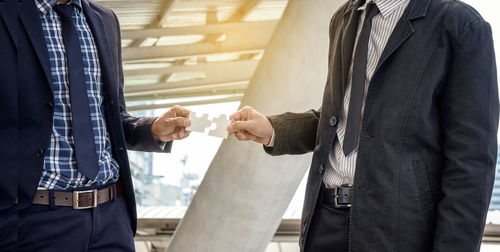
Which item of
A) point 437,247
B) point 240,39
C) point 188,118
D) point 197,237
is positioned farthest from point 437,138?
point 240,39

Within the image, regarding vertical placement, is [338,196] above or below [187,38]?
above

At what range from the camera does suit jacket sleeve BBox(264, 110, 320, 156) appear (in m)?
3.94

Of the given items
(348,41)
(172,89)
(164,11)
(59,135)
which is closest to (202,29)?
(164,11)

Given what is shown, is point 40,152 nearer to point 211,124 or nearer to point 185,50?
point 211,124

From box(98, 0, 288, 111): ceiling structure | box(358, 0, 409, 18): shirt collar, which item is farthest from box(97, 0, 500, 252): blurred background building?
box(358, 0, 409, 18): shirt collar

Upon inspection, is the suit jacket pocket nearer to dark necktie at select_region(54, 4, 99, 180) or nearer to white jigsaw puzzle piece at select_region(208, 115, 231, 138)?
white jigsaw puzzle piece at select_region(208, 115, 231, 138)

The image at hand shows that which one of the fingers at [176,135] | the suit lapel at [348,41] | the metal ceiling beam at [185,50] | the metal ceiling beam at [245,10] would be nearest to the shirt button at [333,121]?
the suit lapel at [348,41]

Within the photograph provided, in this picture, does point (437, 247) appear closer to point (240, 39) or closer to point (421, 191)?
point (421, 191)

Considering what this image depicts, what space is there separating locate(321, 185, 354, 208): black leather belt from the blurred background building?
7.75 meters

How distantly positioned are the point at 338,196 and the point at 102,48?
147 cm

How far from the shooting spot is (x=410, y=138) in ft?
10.1

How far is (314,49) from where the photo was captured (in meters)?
7.45

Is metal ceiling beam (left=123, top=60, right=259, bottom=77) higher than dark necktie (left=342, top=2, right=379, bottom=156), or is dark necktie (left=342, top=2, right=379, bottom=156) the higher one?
dark necktie (left=342, top=2, right=379, bottom=156)

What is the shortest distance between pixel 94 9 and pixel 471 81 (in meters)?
2.07
